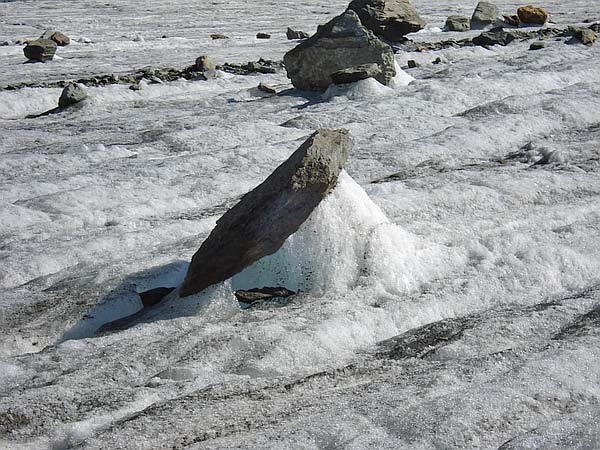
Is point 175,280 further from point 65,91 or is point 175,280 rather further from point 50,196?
point 65,91

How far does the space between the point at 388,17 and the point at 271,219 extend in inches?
432

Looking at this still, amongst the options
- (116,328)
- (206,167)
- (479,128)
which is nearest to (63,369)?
(116,328)

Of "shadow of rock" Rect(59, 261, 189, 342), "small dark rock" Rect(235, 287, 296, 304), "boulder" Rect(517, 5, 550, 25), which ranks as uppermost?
"boulder" Rect(517, 5, 550, 25)

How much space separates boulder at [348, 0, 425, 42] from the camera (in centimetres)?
1478

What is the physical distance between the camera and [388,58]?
11602mm

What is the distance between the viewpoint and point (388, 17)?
15.0 m

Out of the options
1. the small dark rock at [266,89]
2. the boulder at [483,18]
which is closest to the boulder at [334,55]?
the small dark rock at [266,89]

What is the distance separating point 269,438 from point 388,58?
8872mm

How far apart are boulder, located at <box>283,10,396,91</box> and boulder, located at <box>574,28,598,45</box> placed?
4.30 meters

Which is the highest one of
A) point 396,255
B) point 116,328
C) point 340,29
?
point 340,29

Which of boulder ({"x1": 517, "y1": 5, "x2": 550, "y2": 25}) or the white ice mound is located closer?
the white ice mound

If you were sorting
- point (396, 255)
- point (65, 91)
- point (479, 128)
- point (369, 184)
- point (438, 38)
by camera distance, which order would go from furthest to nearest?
point (438, 38), point (65, 91), point (479, 128), point (369, 184), point (396, 255)

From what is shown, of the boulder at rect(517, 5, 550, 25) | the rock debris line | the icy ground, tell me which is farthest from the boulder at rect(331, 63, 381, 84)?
the boulder at rect(517, 5, 550, 25)

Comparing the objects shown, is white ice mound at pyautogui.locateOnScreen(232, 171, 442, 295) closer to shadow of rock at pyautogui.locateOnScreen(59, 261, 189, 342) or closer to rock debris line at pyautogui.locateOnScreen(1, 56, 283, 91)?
shadow of rock at pyautogui.locateOnScreen(59, 261, 189, 342)
